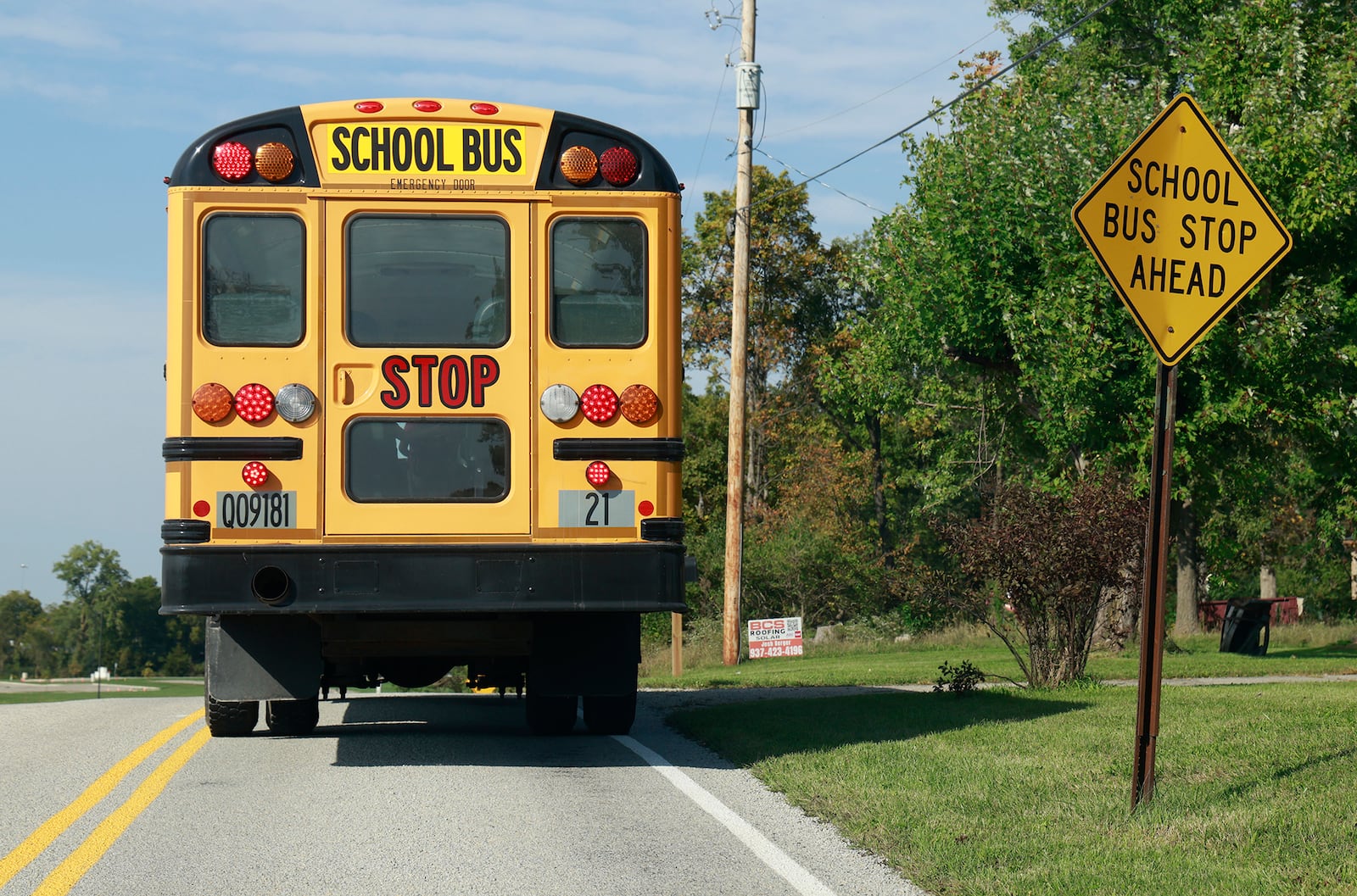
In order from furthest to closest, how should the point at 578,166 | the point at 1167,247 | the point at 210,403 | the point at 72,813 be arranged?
the point at 578,166, the point at 210,403, the point at 72,813, the point at 1167,247

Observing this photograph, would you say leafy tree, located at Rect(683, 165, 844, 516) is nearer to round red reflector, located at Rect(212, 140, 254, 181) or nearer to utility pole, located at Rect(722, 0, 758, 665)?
utility pole, located at Rect(722, 0, 758, 665)

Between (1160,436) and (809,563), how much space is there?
1276 inches

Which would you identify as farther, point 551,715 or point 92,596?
point 92,596

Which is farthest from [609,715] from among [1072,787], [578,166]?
[578,166]

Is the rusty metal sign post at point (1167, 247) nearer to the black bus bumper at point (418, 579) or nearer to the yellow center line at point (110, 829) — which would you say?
the black bus bumper at point (418, 579)

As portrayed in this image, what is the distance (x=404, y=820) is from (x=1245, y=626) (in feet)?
59.7

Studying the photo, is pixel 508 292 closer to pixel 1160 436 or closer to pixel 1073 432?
pixel 1160 436

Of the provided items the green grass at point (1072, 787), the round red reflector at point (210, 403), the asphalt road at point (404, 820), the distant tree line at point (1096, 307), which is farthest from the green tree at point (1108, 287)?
the round red reflector at point (210, 403)

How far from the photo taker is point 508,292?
30.0 ft

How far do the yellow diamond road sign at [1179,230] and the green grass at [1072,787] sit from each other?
2.27m

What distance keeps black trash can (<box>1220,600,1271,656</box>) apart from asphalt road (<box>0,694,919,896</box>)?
14.0 meters

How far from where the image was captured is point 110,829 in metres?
7.38

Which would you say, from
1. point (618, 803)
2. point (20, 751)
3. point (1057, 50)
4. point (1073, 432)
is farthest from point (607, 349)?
point (1057, 50)

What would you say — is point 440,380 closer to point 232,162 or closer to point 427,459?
point 427,459
